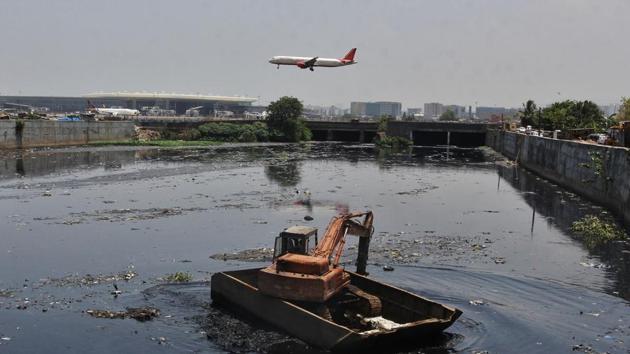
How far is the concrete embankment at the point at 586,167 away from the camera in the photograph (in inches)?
1646

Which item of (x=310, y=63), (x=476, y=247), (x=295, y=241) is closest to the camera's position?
(x=295, y=241)

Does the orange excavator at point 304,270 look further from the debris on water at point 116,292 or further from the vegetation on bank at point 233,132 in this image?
the vegetation on bank at point 233,132

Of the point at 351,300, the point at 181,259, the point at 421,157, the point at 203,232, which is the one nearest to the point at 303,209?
the point at 203,232

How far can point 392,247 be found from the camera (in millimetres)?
30953

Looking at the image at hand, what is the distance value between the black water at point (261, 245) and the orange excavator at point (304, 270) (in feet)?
8.18

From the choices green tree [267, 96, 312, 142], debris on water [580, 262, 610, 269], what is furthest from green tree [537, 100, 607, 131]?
debris on water [580, 262, 610, 269]

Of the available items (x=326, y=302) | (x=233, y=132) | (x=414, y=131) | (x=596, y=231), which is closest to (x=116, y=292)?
(x=326, y=302)

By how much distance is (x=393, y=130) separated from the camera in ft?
437

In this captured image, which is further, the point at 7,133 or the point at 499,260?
the point at 7,133

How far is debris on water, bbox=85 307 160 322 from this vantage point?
20203 mm

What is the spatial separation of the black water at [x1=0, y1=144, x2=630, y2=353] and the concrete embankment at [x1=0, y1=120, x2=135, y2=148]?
24.7m

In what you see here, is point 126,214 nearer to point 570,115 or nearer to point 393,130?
point 570,115

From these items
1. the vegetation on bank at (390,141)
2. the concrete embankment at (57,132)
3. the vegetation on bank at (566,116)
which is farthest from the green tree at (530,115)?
the concrete embankment at (57,132)

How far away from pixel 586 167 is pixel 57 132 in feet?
255
